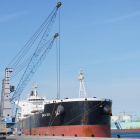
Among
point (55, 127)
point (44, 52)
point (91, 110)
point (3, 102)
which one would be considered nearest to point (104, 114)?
point (91, 110)

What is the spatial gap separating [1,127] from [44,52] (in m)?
26.3

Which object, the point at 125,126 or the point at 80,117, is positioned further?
the point at 125,126

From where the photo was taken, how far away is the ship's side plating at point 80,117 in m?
32.0

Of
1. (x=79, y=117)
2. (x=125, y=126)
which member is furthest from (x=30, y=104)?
(x=125, y=126)

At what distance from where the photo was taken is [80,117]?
32.2 m

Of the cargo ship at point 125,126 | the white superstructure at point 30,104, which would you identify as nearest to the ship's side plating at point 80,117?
the white superstructure at point 30,104

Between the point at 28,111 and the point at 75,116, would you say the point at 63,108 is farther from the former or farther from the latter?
the point at 28,111

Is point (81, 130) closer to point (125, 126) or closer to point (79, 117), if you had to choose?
point (79, 117)

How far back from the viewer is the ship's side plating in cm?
3198

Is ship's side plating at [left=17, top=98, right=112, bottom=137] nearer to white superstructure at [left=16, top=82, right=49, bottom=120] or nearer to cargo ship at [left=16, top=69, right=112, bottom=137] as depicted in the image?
cargo ship at [left=16, top=69, right=112, bottom=137]

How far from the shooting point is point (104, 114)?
33.4 metres

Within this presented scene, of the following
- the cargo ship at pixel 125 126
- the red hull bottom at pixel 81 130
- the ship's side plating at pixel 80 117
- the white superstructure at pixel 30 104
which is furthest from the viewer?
the cargo ship at pixel 125 126

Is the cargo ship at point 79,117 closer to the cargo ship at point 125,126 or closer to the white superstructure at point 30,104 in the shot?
the white superstructure at point 30,104

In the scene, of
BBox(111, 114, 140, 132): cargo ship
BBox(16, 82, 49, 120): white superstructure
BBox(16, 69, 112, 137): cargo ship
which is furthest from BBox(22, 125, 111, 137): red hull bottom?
BBox(111, 114, 140, 132): cargo ship
